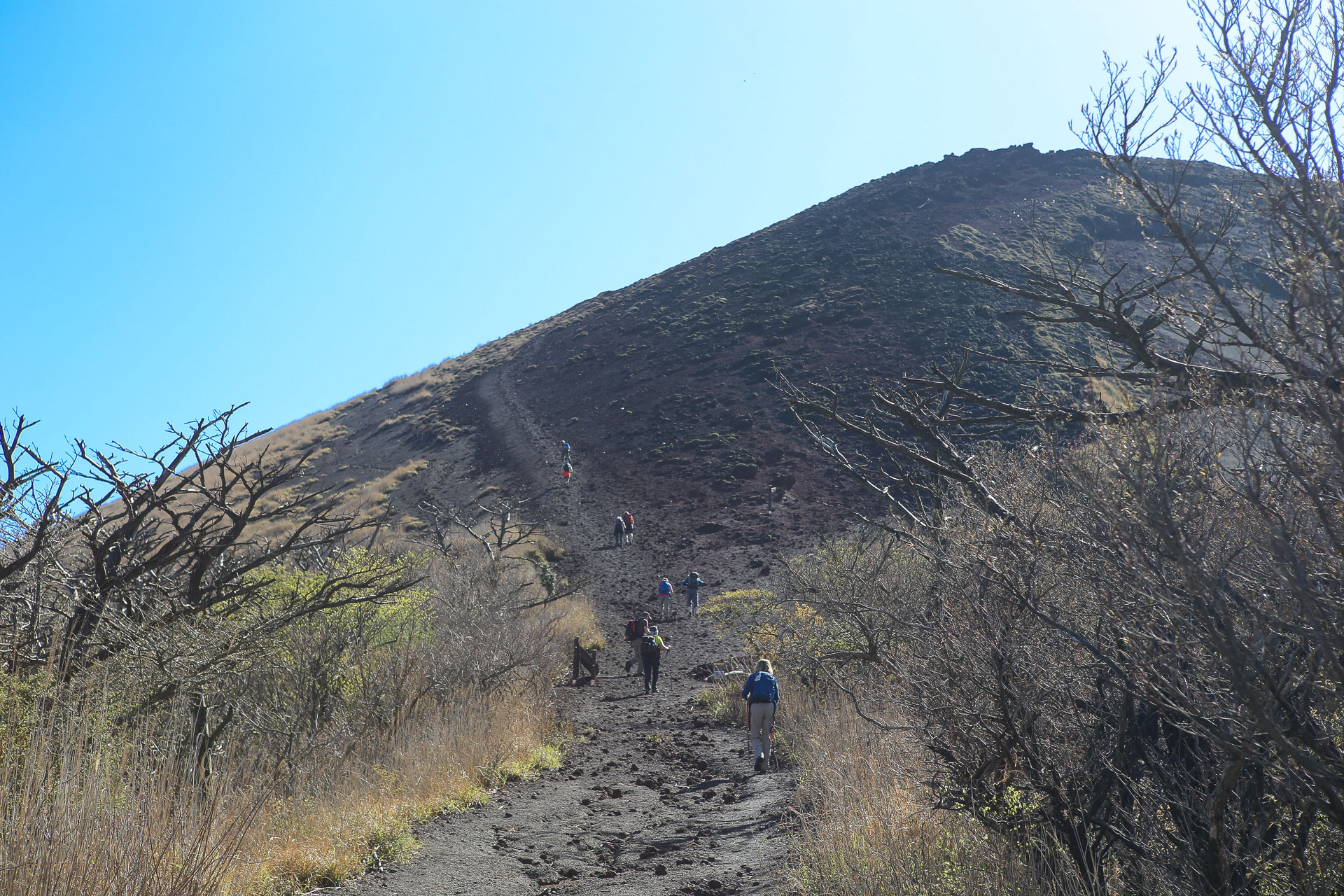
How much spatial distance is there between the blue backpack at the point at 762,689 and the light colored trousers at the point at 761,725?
7cm

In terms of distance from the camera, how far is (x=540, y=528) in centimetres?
3147

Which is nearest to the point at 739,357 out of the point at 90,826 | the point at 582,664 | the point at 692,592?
the point at 692,592

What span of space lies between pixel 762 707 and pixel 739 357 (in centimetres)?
3867

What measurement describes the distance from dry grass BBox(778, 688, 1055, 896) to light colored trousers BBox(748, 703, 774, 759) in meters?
1.57

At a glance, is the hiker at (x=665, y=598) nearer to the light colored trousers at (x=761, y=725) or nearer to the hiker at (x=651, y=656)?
the hiker at (x=651, y=656)

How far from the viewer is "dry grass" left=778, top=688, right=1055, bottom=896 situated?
4164 millimetres

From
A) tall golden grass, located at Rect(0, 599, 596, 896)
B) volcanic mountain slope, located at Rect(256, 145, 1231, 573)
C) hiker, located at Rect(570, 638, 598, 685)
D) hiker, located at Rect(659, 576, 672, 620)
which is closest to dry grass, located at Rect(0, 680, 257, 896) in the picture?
tall golden grass, located at Rect(0, 599, 596, 896)

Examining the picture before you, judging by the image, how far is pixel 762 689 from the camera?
9.21 m

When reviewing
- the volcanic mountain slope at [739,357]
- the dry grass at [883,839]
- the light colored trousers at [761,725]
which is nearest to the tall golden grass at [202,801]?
the light colored trousers at [761,725]

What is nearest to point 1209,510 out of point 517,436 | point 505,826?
point 505,826

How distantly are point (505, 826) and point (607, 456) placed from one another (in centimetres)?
3242

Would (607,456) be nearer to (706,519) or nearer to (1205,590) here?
(706,519)

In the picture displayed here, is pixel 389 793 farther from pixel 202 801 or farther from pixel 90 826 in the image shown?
pixel 90 826

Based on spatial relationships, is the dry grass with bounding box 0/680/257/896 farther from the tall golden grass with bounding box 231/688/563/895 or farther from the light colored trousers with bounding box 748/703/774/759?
the light colored trousers with bounding box 748/703/774/759
